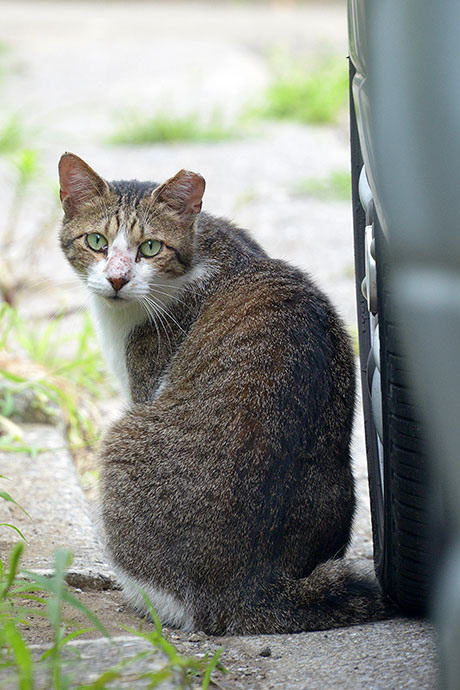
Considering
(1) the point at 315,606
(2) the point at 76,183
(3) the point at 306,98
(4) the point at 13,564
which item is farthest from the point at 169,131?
(4) the point at 13,564

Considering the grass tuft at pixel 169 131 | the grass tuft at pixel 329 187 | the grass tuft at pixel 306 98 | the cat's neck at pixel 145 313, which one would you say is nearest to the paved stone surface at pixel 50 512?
the cat's neck at pixel 145 313

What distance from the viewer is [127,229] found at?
2.59 meters

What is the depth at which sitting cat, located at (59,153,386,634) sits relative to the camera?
6.93ft

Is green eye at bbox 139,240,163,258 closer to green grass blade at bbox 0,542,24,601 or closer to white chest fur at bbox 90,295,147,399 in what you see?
white chest fur at bbox 90,295,147,399

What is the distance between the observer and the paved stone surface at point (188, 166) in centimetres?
194

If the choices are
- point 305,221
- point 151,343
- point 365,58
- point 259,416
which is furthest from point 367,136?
point 305,221

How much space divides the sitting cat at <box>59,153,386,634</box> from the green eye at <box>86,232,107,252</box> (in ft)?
0.19

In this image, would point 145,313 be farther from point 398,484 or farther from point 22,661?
point 22,661

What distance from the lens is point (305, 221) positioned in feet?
19.4

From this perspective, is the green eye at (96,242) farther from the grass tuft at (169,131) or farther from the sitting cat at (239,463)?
the grass tuft at (169,131)

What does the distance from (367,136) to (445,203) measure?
0.66 feet

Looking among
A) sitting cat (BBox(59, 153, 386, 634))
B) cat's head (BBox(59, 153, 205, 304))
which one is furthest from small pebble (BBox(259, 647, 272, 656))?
cat's head (BBox(59, 153, 205, 304))

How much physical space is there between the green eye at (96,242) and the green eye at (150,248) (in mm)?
113

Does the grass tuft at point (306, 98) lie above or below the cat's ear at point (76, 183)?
above
